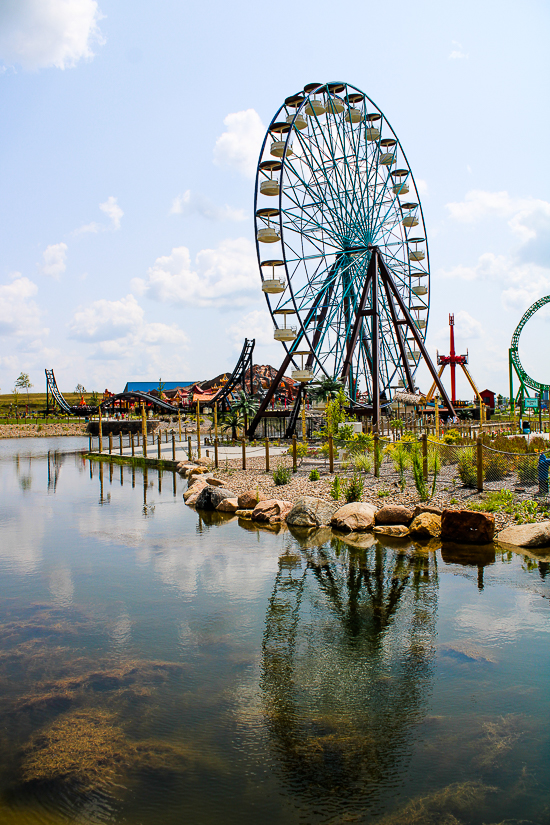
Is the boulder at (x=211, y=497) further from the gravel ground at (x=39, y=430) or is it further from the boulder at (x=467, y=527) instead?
the gravel ground at (x=39, y=430)

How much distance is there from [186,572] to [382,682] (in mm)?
5519

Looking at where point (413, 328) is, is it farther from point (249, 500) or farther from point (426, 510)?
point (426, 510)

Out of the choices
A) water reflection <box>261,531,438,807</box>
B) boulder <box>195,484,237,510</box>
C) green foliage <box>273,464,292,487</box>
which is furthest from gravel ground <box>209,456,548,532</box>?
water reflection <box>261,531,438,807</box>

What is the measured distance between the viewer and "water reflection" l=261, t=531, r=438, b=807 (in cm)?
538

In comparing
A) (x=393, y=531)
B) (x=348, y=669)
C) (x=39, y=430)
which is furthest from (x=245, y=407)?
(x=39, y=430)

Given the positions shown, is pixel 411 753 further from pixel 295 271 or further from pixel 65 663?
pixel 295 271

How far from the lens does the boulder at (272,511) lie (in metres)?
16.2

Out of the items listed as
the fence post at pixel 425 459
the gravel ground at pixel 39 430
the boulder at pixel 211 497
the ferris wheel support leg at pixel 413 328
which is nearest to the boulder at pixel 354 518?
the fence post at pixel 425 459

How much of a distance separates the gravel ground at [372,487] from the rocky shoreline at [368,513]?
0.03 meters

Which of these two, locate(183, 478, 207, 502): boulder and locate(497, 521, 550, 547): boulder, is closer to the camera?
locate(497, 521, 550, 547): boulder

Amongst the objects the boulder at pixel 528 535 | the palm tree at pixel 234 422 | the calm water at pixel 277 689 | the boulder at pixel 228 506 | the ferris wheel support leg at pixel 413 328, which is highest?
the ferris wheel support leg at pixel 413 328

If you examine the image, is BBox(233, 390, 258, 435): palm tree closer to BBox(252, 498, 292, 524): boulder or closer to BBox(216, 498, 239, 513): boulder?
BBox(216, 498, 239, 513): boulder

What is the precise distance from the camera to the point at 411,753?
18.1ft

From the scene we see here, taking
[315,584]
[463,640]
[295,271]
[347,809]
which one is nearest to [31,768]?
[347,809]
